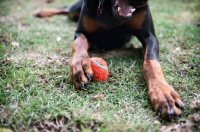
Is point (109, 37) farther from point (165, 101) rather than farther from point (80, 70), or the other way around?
point (165, 101)

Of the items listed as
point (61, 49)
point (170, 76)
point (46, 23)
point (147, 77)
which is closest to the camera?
point (147, 77)

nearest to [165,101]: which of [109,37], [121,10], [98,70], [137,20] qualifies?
[98,70]

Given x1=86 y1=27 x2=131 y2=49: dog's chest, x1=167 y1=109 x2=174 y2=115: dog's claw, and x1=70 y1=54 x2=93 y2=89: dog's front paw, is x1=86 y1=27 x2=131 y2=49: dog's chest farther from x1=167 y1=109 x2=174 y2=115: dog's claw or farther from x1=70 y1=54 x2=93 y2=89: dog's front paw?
x1=167 y1=109 x2=174 y2=115: dog's claw

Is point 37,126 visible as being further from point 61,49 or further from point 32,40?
point 32,40

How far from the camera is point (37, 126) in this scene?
1.48 metres

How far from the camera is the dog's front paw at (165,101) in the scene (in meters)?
1.56

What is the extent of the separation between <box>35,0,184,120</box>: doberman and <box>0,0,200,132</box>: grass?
0.10 meters

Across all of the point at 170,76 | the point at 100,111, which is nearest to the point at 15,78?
the point at 100,111

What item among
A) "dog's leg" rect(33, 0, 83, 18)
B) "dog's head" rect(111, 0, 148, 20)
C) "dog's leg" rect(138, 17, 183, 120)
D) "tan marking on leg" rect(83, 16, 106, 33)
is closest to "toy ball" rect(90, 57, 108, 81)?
"dog's leg" rect(138, 17, 183, 120)

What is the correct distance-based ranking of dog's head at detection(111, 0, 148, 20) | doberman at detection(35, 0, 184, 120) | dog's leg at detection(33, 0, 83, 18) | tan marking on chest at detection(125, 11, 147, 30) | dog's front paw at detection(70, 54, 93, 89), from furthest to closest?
dog's leg at detection(33, 0, 83, 18)
tan marking on chest at detection(125, 11, 147, 30)
dog's head at detection(111, 0, 148, 20)
dog's front paw at detection(70, 54, 93, 89)
doberman at detection(35, 0, 184, 120)

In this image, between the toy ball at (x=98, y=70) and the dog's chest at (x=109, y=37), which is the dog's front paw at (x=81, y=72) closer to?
the toy ball at (x=98, y=70)

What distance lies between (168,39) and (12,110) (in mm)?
2271

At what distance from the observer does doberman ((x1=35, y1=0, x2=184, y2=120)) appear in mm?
1672

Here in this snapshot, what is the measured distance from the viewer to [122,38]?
2746mm
